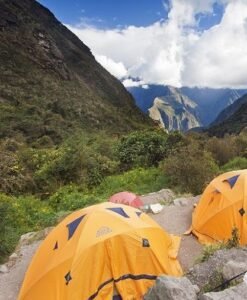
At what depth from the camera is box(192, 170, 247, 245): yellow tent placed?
1072 cm

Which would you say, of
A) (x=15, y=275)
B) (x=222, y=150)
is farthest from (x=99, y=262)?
(x=222, y=150)

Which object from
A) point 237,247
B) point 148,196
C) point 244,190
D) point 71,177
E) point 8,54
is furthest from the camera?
point 8,54

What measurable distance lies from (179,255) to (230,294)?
14.5 ft

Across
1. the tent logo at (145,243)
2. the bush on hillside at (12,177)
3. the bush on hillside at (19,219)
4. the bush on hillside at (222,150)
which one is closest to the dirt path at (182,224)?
the tent logo at (145,243)

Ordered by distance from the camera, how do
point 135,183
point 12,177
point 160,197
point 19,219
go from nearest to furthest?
point 19,219 → point 160,197 → point 12,177 → point 135,183

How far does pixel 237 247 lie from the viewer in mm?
8820

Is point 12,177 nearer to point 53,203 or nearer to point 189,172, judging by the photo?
point 53,203

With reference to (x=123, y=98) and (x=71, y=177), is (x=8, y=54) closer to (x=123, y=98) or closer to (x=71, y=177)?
(x=123, y=98)

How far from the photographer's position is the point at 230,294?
5895 mm

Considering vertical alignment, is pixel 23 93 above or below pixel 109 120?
above

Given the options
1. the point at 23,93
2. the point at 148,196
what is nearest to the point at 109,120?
the point at 23,93

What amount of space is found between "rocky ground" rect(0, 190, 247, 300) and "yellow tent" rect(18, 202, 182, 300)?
2.75 ft

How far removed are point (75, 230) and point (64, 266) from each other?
96 centimetres

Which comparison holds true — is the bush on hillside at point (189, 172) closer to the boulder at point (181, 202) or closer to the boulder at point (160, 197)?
the boulder at point (160, 197)
